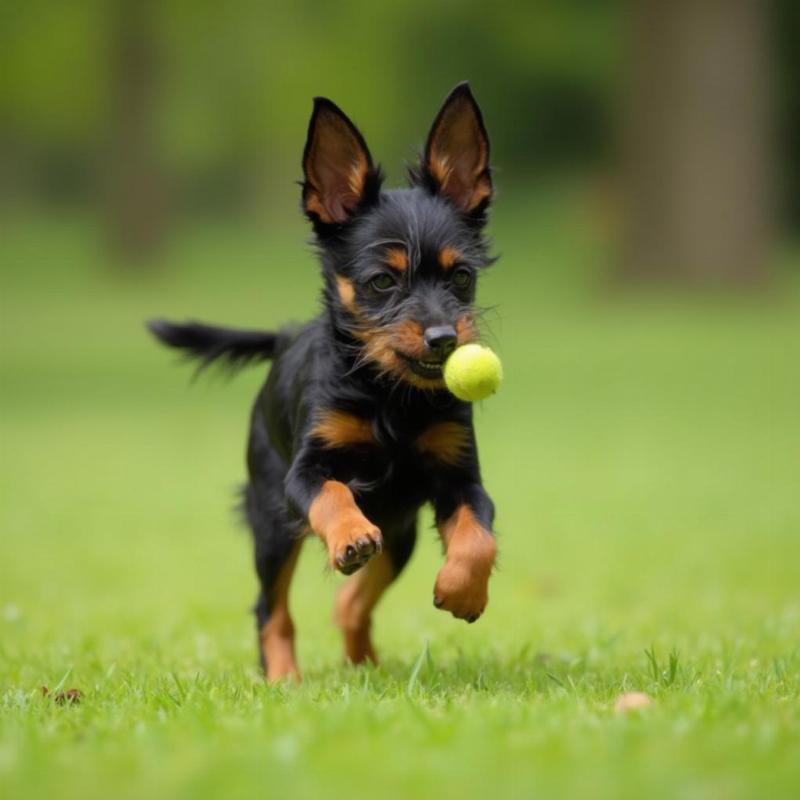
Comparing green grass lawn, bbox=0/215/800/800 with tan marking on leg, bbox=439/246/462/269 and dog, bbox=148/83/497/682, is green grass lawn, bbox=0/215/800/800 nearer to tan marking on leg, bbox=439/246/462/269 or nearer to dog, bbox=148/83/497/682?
dog, bbox=148/83/497/682

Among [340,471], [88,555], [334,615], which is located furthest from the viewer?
[88,555]

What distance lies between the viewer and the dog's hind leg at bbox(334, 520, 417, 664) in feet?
20.2

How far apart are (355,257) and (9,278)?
30686 mm

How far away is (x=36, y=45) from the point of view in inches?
1296

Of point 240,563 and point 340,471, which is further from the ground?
point 340,471

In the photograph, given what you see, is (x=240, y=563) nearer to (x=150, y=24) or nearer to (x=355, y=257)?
(x=355, y=257)

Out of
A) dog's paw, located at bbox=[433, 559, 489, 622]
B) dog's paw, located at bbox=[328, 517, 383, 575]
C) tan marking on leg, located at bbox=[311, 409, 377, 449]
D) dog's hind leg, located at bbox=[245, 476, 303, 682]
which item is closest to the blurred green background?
dog's hind leg, located at bbox=[245, 476, 303, 682]

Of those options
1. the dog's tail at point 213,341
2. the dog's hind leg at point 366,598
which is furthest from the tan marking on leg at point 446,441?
the dog's tail at point 213,341

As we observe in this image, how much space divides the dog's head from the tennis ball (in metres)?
0.12

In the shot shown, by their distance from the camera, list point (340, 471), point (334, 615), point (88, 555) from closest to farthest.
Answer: point (340, 471)
point (334, 615)
point (88, 555)

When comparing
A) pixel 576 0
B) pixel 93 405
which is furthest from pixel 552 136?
pixel 93 405

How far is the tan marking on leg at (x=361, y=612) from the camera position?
6.20 metres

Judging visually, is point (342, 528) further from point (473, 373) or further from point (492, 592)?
point (492, 592)

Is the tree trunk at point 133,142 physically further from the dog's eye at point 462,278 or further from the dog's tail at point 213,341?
the dog's eye at point 462,278
